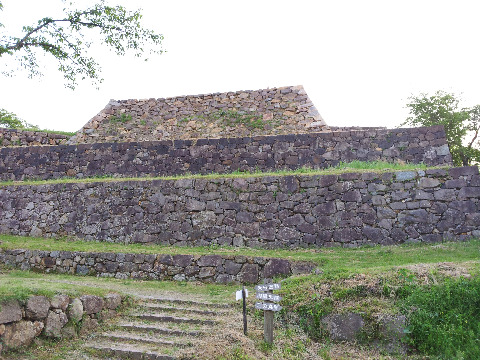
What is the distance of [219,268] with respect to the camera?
29.2 ft

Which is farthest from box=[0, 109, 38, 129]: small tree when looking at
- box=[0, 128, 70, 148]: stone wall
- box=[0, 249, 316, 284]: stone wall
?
box=[0, 249, 316, 284]: stone wall

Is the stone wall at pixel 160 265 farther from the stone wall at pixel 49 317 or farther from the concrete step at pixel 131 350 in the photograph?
the concrete step at pixel 131 350

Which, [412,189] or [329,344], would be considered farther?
[412,189]

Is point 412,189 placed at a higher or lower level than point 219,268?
higher

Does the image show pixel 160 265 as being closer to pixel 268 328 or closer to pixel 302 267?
pixel 302 267

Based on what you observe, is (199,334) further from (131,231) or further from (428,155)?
(428,155)

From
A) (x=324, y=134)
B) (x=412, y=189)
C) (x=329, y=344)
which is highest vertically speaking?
(x=324, y=134)

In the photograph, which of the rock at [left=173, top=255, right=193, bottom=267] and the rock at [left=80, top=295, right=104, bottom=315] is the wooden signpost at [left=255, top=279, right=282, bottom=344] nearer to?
the rock at [left=80, top=295, right=104, bottom=315]

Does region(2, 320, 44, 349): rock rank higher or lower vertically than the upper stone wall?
lower

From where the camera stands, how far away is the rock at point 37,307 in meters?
5.26

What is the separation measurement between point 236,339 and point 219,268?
138 inches

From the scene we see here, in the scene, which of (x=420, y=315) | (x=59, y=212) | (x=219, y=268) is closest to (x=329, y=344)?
(x=420, y=315)

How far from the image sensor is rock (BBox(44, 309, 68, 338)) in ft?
18.0

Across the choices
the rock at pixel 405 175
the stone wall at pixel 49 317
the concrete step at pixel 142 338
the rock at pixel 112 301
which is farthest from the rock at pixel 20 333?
the rock at pixel 405 175
